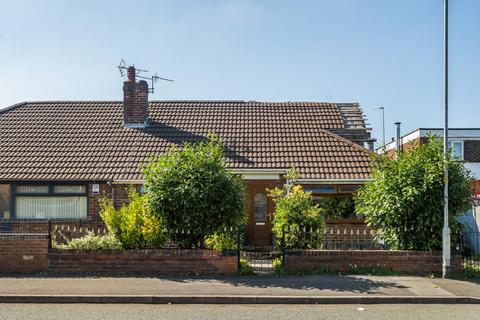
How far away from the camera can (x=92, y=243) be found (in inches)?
495

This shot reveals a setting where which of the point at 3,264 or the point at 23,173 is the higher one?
the point at 23,173

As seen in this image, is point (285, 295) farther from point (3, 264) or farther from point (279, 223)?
point (3, 264)

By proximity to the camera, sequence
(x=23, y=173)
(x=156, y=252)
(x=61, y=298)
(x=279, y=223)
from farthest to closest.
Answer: (x=23, y=173)
(x=279, y=223)
(x=156, y=252)
(x=61, y=298)

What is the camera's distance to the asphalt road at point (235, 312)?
8.66 metres

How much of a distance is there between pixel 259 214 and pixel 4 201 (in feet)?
27.2

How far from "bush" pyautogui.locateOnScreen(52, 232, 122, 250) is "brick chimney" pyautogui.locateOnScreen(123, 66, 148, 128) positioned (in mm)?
8529

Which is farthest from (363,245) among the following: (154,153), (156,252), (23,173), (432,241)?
(23,173)

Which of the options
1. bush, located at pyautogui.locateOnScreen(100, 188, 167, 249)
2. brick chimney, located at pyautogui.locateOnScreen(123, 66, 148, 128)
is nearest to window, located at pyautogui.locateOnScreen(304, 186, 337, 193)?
bush, located at pyautogui.locateOnScreen(100, 188, 167, 249)

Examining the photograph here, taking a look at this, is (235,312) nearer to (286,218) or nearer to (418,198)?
(286,218)

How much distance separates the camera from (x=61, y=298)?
9.89 m

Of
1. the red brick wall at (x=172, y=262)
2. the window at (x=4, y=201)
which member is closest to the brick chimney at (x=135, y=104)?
the window at (x=4, y=201)

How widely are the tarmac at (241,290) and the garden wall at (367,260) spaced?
1.45 ft

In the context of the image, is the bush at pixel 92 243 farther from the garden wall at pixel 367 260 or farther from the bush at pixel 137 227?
the garden wall at pixel 367 260

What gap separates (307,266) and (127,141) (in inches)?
378
